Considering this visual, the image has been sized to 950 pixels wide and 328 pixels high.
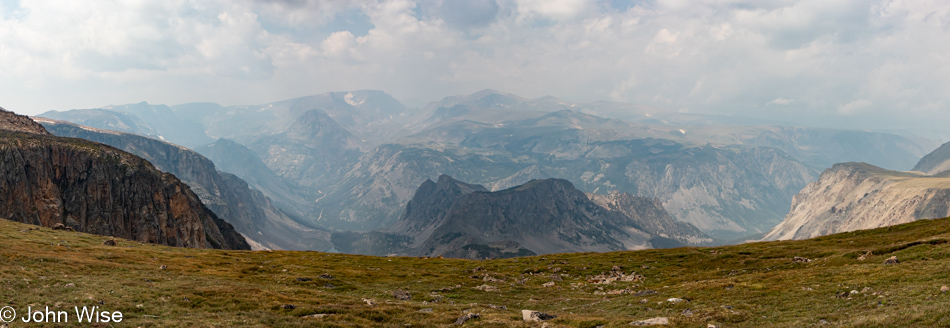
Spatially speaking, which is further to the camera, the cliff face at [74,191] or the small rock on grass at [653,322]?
the cliff face at [74,191]

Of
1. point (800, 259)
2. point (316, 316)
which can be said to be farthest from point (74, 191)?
point (800, 259)

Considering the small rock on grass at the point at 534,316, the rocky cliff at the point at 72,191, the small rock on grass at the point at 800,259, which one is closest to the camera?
the small rock on grass at the point at 534,316

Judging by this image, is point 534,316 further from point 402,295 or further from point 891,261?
point 891,261

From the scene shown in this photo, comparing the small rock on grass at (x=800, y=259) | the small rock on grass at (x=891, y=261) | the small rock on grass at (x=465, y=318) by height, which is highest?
the small rock on grass at (x=891, y=261)

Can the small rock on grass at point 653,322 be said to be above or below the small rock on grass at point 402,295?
above

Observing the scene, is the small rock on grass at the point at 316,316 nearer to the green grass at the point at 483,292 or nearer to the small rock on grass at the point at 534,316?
the green grass at the point at 483,292

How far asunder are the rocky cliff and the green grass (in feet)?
276

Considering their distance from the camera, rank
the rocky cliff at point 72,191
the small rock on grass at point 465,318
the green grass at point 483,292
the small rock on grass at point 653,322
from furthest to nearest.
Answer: the rocky cliff at point 72,191
the small rock on grass at point 465,318
the green grass at point 483,292
the small rock on grass at point 653,322

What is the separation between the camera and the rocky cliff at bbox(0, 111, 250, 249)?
147 meters

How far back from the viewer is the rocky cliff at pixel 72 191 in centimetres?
14688

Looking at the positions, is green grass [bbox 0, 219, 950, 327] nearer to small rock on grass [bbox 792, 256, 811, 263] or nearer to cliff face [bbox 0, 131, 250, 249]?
small rock on grass [bbox 792, 256, 811, 263]

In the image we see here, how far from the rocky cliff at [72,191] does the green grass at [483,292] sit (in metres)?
84.2

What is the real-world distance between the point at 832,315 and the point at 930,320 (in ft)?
21.9

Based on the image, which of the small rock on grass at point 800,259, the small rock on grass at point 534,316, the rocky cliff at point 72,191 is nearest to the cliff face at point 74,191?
the rocky cliff at point 72,191
